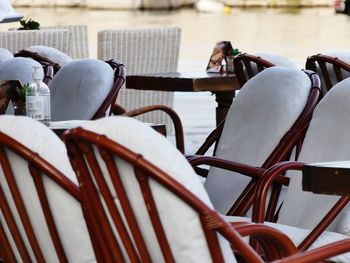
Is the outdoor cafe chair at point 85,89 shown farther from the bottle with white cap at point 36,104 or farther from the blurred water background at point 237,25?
the blurred water background at point 237,25

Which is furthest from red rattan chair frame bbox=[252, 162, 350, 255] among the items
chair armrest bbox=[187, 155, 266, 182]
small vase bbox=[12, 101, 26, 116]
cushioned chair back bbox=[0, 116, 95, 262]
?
small vase bbox=[12, 101, 26, 116]

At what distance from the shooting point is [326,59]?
5191mm

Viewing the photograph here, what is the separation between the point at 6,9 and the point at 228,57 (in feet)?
5.82

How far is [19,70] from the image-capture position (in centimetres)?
516

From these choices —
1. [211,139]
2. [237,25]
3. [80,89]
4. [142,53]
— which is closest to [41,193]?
[211,139]

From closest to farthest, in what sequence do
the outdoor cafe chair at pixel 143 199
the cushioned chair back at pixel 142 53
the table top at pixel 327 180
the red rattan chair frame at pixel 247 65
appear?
1. the outdoor cafe chair at pixel 143 199
2. the table top at pixel 327 180
3. the red rattan chair frame at pixel 247 65
4. the cushioned chair back at pixel 142 53

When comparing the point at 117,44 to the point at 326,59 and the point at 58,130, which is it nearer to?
the point at 326,59

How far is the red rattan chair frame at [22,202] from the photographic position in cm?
247

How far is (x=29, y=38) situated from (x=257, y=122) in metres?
4.06

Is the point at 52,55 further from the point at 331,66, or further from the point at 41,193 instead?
the point at 41,193

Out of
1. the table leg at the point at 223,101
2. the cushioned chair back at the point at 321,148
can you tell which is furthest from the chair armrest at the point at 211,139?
the table leg at the point at 223,101

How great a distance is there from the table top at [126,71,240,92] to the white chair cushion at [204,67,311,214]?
1.48 m

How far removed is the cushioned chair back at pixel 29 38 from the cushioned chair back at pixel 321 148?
448cm

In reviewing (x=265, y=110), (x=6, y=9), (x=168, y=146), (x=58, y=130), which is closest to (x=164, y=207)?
(x=168, y=146)
